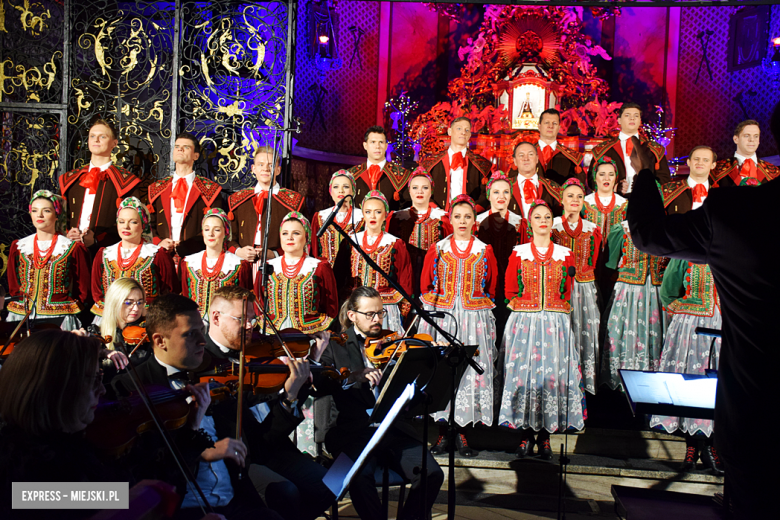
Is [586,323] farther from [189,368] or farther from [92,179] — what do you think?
[92,179]

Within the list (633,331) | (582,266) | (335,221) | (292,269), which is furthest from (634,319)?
(292,269)

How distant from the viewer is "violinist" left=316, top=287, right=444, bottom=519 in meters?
3.08

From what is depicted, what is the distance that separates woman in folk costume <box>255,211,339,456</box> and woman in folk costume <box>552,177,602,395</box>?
171cm

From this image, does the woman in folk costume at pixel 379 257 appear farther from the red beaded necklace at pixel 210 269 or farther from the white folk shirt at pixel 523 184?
the white folk shirt at pixel 523 184

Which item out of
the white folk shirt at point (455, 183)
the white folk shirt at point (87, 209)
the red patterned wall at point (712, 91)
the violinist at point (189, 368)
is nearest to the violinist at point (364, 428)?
the violinist at point (189, 368)

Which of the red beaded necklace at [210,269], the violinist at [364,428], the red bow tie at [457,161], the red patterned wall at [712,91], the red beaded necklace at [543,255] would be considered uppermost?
the red patterned wall at [712,91]

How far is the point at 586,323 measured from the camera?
480 cm

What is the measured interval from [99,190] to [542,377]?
3.47 meters

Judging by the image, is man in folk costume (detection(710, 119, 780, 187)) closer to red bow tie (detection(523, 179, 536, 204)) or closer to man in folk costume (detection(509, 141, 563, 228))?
man in folk costume (detection(509, 141, 563, 228))

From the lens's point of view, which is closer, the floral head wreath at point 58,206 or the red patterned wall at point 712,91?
the floral head wreath at point 58,206

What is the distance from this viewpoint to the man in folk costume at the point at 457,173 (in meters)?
5.74

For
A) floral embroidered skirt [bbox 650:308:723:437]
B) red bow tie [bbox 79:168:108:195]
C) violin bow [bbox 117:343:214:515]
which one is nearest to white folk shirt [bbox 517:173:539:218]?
floral embroidered skirt [bbox 650:308:723:437]

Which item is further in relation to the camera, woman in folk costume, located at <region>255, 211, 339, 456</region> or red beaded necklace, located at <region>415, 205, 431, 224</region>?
red beaded necklace, located at <region>415, 205, 431, 224</region>

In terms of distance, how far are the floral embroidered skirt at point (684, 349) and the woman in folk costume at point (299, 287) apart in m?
2.24
